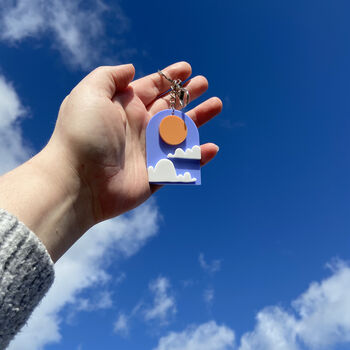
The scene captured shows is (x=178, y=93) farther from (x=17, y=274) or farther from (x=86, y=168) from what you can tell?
(x=17, y=274)

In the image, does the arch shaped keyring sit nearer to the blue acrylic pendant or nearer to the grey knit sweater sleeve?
the blue acrylic pendant

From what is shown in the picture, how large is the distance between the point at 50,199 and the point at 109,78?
37.8 inches

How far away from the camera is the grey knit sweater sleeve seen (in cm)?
121

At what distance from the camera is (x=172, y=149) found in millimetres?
2668

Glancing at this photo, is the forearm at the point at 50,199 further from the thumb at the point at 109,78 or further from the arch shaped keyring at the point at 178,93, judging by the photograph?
the arch shaped keyring at the point at 178,93

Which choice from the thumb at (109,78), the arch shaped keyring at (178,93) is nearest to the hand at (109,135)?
the thumb at (109,78)

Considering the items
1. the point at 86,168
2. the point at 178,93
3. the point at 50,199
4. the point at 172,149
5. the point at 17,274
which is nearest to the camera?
the point at 17,274

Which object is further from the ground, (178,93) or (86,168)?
(178,93)

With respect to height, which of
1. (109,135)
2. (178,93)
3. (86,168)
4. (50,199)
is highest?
(178,93)

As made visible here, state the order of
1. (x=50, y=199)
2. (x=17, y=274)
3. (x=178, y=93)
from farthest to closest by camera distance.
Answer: (x=178, y=93) < (x=50, y=199) < (x=17, y=274)

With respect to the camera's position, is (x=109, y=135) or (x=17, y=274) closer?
(x=17, y=274)

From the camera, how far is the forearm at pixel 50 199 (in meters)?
1.57

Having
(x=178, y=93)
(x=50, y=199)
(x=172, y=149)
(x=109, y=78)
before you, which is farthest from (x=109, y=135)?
(x=178, y=93)

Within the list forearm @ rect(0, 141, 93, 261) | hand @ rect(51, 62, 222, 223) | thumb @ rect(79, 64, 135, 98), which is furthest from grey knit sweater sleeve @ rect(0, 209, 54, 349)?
thumb @ rect(79, 64, 135, 98)
